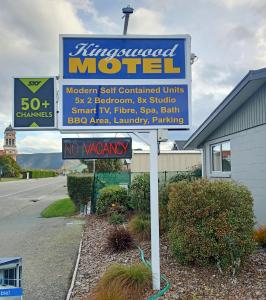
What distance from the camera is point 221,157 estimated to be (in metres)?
12.8

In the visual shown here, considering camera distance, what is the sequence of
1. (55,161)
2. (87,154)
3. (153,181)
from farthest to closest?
1. (55,161)
2. (87,154)
3. (153,181)

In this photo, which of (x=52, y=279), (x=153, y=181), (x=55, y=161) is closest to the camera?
(x=153, y=181)

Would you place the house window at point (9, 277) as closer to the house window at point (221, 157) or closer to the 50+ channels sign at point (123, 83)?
the 50+ channels sign at point (123, 83)

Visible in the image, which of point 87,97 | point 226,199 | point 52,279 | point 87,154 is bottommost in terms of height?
point 52,279

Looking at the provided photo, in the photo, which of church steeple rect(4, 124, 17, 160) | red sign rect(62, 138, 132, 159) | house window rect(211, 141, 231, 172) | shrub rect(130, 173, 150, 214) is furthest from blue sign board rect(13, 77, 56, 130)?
church steeple rect(4, 124, 17, 160)

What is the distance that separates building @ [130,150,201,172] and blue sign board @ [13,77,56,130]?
22.3 meters

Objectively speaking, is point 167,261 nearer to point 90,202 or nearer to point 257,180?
point 257,180

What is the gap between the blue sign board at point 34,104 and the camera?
17.9 ft

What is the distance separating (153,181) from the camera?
545 centimetres

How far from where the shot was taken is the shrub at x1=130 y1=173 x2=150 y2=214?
10.9 m

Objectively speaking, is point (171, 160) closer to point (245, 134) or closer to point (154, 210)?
point (245, 134)

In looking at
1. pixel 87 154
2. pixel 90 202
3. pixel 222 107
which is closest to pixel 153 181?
pixel 87 154

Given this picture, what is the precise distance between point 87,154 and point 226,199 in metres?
2.26

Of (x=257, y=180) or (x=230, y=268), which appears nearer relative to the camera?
(x=230, y=268)
